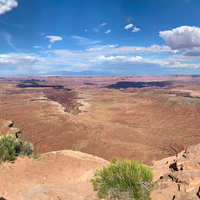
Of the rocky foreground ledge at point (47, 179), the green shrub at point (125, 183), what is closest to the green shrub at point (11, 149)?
the rocky foreground ledge at point (47, 179)

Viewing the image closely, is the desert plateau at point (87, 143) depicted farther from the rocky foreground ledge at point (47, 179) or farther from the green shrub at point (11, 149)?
the green shrub at point (11, 149)

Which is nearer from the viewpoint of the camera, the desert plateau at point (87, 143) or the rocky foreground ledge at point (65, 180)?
the rocky foreground ledge at point (65, 180)

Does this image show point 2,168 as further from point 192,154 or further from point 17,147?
point 192,154

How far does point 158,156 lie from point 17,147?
16.9m

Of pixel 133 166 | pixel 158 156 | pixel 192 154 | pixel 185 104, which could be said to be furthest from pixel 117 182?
pixel 185 104

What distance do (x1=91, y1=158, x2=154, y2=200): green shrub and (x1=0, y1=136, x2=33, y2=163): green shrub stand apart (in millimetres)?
5708

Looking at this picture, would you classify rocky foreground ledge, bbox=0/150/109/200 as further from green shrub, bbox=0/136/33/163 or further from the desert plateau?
green shrub, bbox=0/136/33/163

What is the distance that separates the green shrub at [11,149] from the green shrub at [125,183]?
5.71m

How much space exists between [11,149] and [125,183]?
725 centimetres

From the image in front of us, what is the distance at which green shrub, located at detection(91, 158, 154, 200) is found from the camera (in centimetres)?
498

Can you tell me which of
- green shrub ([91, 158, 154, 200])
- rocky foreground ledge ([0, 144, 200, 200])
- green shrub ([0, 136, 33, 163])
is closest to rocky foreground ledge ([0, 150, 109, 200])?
rocky foreground ledge ([0, 144, 200, 200])

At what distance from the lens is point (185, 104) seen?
4100cm

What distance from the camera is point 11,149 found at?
8.68 metres

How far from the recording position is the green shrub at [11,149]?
8164mm
